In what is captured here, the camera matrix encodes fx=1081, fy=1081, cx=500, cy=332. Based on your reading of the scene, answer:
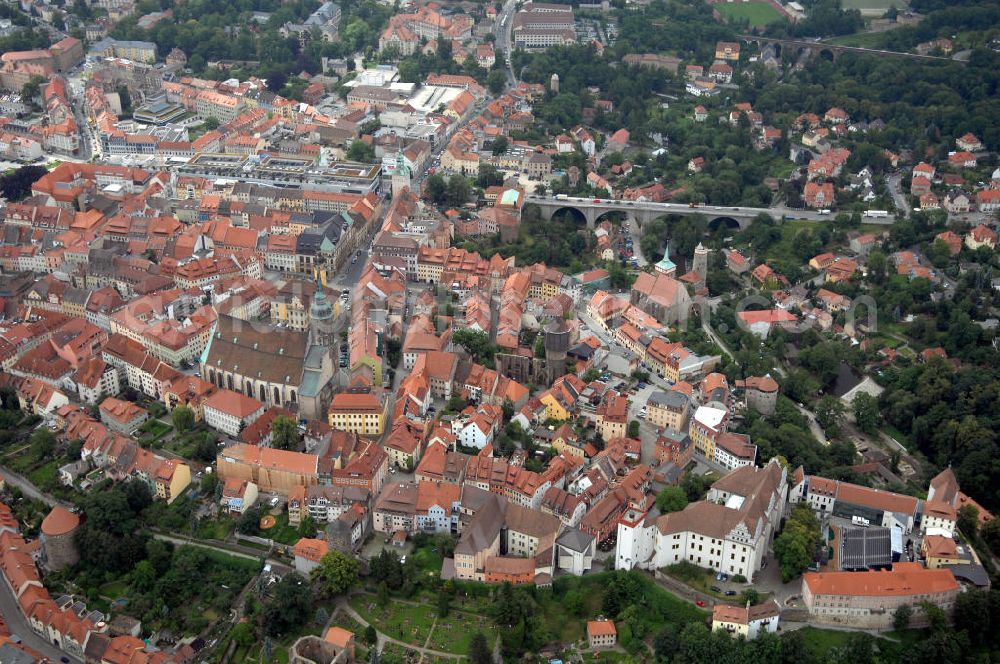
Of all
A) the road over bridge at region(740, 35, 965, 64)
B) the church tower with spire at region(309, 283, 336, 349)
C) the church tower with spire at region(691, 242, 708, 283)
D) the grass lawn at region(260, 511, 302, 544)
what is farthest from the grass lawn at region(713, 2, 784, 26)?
the grass lawn at region(260, 511, 302, 544)

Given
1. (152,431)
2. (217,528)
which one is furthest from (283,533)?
(152,431)

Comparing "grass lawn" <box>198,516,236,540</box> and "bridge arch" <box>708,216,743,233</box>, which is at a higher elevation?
"grass lawn" <box>198,516,236,540</box>

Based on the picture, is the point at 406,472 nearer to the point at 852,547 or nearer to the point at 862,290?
the point at 852,547

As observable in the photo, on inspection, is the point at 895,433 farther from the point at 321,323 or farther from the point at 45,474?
the point at 45,474

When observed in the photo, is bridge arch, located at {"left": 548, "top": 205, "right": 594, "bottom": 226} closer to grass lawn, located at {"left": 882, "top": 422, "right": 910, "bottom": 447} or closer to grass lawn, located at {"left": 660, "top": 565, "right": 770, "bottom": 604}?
grass lawn, located at {"left": 882, "top": 422, "right": 910, "bottom": 447}

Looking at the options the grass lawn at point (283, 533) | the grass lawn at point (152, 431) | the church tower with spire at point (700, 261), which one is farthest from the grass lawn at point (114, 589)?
the church tower with spire at point (700, 261)
